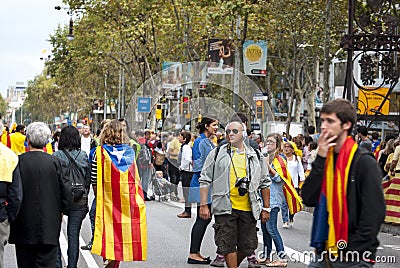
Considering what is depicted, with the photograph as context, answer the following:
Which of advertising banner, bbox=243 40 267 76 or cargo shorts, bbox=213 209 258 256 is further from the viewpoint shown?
advertising banner, bbox=243 40 267 76

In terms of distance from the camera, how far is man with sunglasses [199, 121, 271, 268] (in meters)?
9.20

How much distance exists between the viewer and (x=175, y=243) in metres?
13.2

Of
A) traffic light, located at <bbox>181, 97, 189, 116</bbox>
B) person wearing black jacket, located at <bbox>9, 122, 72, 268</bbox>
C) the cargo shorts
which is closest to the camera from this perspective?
person wearing black jacket, located at <bbox>9, 122, 72, 268</bbox>

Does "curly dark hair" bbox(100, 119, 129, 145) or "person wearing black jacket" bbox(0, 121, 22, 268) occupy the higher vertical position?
"curly dark hair" bbox(100, 119, 129, 145)

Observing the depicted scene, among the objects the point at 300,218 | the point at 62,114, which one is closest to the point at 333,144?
the point at 300,218

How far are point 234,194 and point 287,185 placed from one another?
3.12m

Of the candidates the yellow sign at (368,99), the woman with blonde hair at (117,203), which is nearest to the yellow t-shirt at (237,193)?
the woman with blonde hair at (117,203)

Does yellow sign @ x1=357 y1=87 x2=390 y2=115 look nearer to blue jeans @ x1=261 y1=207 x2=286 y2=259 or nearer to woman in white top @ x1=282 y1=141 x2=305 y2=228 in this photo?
woman in white top @ x1=282 y1=141 x2=305 y2=228

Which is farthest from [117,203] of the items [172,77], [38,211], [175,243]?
[172,77]

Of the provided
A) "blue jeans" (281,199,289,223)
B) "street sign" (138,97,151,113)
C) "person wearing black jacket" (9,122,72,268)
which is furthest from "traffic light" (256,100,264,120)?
"person wearing black jacket" (9,122,72,268)

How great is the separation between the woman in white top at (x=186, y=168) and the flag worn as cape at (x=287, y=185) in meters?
3.74

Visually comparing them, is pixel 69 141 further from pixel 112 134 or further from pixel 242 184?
pixel 242 184

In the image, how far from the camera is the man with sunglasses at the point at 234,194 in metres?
9.20

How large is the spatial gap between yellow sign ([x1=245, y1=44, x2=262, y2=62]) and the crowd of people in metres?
14.6
